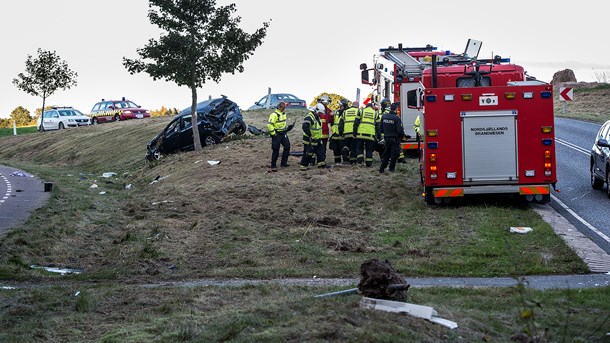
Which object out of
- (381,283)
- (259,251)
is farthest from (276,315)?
(259,251)

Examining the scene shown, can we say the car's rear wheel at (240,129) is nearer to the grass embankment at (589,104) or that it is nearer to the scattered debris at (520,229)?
the grass embankment at (589,104)

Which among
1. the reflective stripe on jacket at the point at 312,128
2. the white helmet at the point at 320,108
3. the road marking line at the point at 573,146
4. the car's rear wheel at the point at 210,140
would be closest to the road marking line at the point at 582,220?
the reflective stripe on jacket at the point at 312,128

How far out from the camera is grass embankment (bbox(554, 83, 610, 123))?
49200 millimetres

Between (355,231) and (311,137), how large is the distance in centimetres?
807

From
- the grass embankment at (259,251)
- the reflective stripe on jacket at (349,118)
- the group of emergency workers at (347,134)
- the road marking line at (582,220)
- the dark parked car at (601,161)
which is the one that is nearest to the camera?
the grass embankment at (259,251)

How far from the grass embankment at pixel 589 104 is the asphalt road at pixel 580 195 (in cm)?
1184

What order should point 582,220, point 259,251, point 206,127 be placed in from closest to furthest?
point 259,251 → point 582,220 → point 206,127

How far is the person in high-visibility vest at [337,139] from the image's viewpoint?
2791 cm

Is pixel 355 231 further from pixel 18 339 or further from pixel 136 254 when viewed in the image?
pixel 18 339

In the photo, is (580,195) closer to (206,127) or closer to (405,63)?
(405,63)

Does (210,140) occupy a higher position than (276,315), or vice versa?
(210,140)

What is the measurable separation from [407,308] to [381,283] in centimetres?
56

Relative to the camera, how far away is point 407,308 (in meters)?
10.1

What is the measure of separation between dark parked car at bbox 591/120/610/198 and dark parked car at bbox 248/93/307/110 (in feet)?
111
